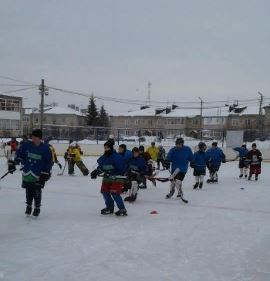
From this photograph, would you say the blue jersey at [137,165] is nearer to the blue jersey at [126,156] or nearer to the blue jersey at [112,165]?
the blue jersey at [126,156]

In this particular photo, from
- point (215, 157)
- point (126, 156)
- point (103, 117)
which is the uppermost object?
point (103, 117)

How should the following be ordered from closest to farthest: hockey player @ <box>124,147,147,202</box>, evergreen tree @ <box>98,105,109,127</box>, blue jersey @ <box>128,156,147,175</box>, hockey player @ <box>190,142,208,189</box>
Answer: hockey player @ <box>124,147,147,202</box>
blue jersey @ <box>128,156,147,175</box>
hockey player @ <box>190,142,208,189</box>
evergreen tree @ <box>98,105,109,127</box>

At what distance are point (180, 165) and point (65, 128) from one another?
16.8m

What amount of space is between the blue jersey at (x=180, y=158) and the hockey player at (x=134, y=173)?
655mm

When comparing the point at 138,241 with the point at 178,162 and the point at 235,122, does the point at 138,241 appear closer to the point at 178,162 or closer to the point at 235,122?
the point at 178,162

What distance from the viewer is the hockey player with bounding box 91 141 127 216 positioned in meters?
7.12

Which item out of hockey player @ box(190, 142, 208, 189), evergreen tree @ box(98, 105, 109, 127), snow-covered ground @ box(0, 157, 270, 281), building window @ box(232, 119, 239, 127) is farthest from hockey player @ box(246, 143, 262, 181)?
building window @ box(232, 119, 239, 127)

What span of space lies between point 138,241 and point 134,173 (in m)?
3.42

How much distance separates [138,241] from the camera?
17.9 ft

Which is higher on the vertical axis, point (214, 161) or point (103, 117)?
point (103, 117)

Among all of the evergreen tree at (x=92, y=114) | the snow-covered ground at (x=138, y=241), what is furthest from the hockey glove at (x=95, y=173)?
the evergreen tree at (x=92, y=114)

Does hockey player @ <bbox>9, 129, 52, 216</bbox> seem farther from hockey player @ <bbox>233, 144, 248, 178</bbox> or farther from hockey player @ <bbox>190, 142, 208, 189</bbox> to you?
hockey player @ <bbox>233, 144, 248, 178</bbox>

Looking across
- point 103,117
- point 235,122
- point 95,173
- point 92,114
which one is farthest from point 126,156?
point 235,122

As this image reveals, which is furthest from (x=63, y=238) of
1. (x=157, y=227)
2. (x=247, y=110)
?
(x=247, y=110)
